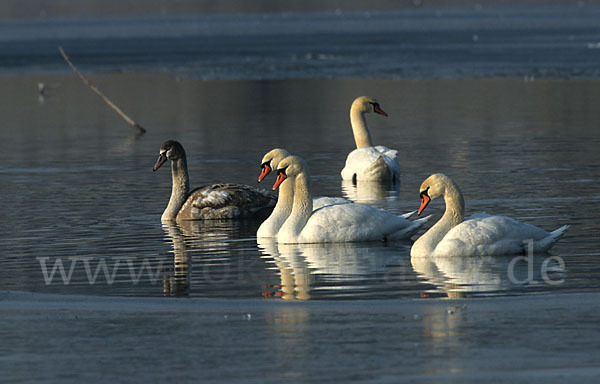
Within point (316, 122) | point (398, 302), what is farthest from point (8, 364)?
point (316, 122)

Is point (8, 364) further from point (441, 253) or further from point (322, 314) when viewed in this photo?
point (441, 253)

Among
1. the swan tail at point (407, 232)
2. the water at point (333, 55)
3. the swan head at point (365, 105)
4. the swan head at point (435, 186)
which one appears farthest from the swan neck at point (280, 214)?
the water at point (333, 55)

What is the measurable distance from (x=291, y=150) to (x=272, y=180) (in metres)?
4.36

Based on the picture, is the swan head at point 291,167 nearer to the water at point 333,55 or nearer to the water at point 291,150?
the water at point 291,150

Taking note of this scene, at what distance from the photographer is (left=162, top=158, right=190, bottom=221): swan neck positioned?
671 inches

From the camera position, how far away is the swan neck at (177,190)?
17047 millimetres

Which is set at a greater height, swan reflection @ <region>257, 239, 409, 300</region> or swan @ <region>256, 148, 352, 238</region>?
swan @ <region>256, 148, 352, 238</region>

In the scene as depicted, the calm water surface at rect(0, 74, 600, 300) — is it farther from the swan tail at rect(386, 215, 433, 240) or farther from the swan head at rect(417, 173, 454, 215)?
the swan head at rect(417, 173, 454, 215)

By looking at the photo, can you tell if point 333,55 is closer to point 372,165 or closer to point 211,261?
point 372,165

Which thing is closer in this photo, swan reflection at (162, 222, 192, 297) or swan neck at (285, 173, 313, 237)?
swan reflection at (162, 222, 192, 297)

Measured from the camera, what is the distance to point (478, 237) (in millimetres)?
12836

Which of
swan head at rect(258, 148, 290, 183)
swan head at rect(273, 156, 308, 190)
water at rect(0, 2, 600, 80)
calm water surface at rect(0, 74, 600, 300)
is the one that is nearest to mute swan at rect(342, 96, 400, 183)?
calm water surface at rect(0, 74, 600, 300)

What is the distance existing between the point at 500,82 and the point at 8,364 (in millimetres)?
37245

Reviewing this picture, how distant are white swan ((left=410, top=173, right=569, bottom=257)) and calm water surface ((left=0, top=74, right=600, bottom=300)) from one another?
155mm
